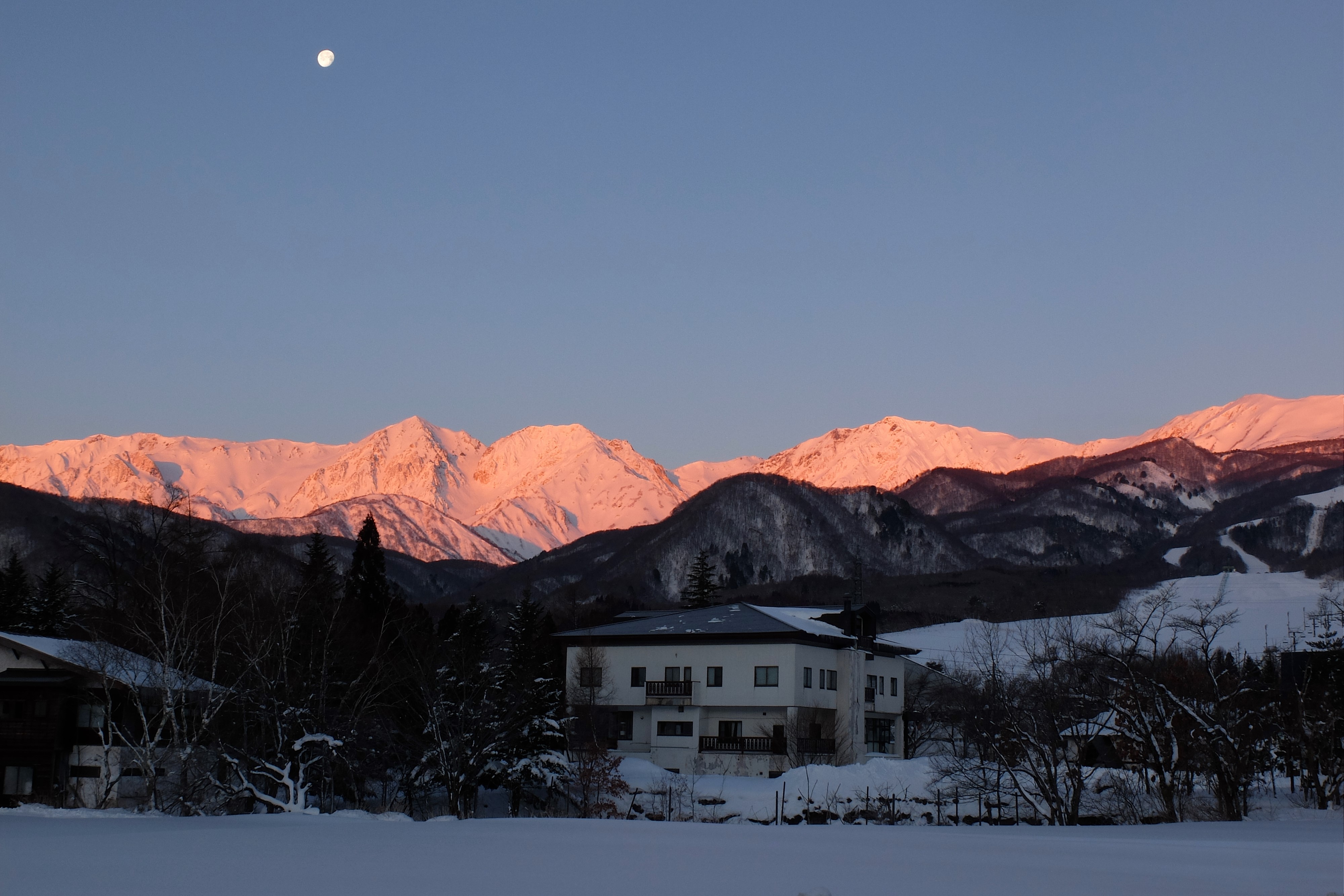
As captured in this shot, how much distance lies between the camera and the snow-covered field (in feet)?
51.1

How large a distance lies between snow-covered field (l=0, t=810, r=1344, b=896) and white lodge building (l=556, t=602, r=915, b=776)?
25101 millimetres

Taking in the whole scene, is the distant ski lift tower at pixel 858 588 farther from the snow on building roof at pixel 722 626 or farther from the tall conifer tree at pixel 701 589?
the tall conifer tree at pixel 701 589

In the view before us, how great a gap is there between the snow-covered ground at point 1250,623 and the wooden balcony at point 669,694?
53.1 m

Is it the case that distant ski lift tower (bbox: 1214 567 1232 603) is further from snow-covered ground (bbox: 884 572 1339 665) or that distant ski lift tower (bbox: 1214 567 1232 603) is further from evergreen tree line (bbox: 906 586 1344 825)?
snow-covered ground (bbox: 884 572 1339 665)

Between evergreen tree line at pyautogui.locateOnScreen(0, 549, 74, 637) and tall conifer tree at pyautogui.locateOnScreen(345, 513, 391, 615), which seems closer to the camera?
evergreen tree line at pyautogui.locateOnScreen(0, 549, 74, 637)

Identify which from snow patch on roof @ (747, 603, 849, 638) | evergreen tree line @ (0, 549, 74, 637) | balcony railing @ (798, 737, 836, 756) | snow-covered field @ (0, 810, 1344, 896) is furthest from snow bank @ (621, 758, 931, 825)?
evergreen tree line @ (0, 549, 74, 637)

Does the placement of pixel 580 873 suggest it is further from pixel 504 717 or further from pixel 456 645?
pixel 456 645

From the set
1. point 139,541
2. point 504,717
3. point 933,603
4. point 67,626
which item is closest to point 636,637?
point 504,717

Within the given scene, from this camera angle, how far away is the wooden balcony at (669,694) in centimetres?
5422

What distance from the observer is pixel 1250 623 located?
429 feet

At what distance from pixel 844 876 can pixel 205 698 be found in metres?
28.9

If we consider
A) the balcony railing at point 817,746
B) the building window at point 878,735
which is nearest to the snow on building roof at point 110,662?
the balcony railing at point 817,746

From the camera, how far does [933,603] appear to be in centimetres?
17175

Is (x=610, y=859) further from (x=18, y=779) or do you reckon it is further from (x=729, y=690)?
(x=729, y=690)
